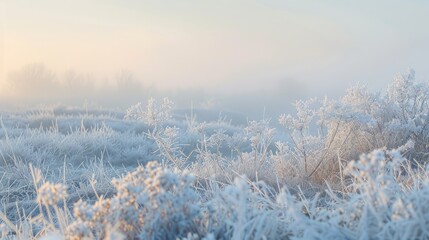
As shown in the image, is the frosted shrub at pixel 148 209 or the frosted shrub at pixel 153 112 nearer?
the frosted shrub at pixel 148 209

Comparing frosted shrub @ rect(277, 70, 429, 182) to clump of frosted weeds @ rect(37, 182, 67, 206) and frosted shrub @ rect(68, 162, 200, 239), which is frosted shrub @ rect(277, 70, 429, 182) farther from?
clump of frosted weeds @ rect(37, 182, 67, 206)

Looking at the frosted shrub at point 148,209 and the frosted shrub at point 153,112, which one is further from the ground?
the frosted shrub at point 148,209

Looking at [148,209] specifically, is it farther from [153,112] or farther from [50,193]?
[153,112]

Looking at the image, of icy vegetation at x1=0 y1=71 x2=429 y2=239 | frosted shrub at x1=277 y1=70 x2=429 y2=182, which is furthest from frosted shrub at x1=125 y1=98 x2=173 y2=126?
frosted shrub at x1=277 y1=70 x2=429 y2=182

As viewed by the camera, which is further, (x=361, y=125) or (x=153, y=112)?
(x=361, y=125)

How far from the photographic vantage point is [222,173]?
5047 mm

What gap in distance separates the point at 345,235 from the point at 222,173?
10.2ft

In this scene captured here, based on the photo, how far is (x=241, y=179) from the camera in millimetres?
1989

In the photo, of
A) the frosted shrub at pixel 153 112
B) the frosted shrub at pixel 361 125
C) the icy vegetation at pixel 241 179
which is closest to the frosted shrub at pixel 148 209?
the icy vegetation at pixel 241 179

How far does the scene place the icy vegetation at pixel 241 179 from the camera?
1984 mm

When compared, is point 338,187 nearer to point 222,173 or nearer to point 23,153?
point 222,173

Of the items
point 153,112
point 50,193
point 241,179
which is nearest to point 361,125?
point 153,112

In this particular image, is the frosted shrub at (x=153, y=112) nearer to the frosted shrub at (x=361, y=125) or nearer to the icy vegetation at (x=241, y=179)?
the icy vegetation at (x=241, y=179)

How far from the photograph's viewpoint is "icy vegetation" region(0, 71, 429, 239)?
1984 mm
